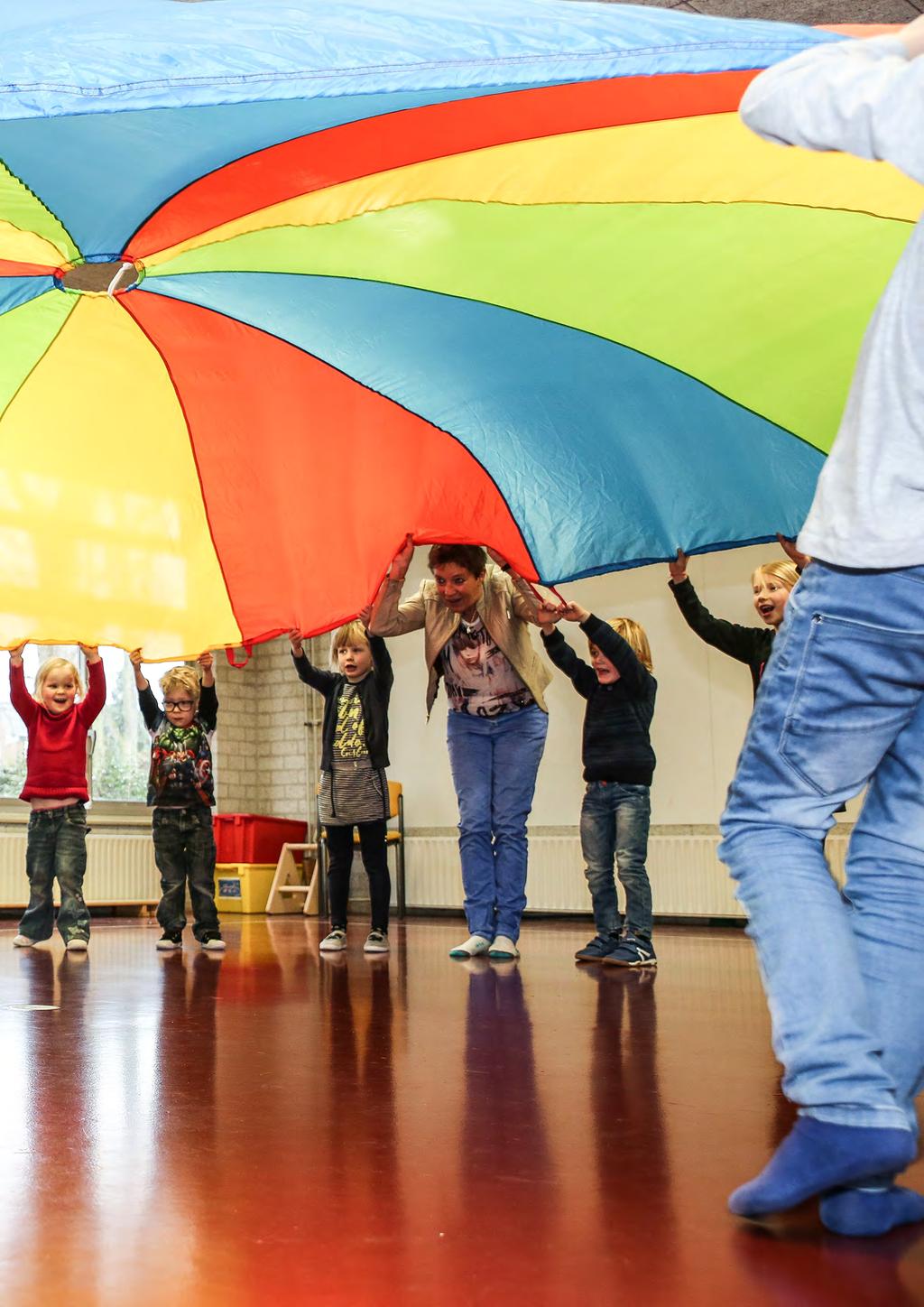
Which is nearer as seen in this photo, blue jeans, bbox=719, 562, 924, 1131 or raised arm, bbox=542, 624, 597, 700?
blue jeans, bbox=719, 562, 924, 1131

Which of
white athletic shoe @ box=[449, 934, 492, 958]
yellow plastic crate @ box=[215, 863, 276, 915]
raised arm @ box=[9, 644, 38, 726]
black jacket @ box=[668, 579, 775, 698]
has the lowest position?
yellow plastic crate @ box=[215, 863, 276, 915]

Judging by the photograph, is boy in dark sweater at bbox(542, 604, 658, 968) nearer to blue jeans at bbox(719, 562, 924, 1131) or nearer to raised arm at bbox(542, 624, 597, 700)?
raised arm at bbox(542, 624, 597, 700)

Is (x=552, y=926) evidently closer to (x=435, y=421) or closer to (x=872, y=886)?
(x=435, y=421)

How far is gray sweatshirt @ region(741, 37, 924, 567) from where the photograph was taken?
1145 millimetres

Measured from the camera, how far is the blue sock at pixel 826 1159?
111 cm

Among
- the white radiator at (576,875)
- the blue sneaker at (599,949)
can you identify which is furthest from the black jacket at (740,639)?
the white radiator at (576,875)

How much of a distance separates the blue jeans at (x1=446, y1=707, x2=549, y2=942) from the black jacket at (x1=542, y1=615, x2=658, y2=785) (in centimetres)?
23

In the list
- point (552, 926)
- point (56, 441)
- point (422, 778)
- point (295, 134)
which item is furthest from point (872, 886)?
point (422, 778)

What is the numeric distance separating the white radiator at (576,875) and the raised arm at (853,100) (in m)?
5.59

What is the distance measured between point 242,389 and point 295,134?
1144mm

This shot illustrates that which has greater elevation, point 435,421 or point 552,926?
point 435,421

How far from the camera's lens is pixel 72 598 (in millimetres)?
3623

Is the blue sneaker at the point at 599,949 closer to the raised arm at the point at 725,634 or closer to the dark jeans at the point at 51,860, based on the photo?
the raised arm at the point at 725,634

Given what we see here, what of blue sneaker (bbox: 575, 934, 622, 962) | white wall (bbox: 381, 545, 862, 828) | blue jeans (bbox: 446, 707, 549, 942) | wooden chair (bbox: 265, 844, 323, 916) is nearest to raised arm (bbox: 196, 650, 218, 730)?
blue jeans (bbox: 446, 707, 549, 942)
